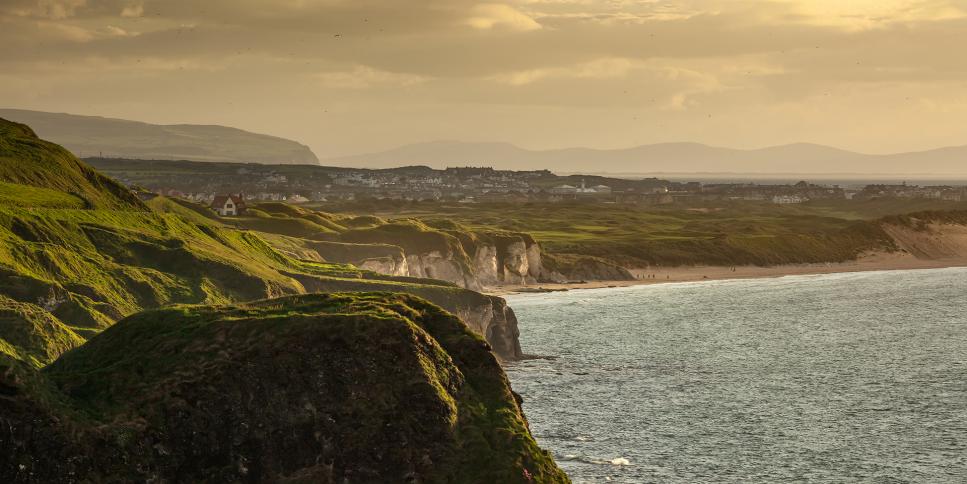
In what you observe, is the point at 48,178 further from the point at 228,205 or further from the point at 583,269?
the point at 583,269

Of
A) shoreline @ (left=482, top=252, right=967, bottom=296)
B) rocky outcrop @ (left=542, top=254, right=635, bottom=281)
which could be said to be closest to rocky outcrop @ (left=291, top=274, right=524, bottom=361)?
shoreline @ (left=482, top=252, right=967, bottom=296)

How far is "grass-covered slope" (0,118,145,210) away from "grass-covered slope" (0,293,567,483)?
51.6 meters

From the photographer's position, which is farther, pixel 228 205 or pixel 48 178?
pixel 228 205

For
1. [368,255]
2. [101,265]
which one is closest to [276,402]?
[101,265]

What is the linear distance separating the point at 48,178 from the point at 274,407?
66517 mm

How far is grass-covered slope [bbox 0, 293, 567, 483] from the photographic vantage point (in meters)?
33.5

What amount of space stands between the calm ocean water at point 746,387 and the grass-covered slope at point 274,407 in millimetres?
13534

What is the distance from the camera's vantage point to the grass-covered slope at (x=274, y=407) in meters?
33.5

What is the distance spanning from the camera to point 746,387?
75312mm

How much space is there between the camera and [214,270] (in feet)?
263

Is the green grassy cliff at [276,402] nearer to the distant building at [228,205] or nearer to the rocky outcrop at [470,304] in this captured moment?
the rocky outcrop at [470,304]

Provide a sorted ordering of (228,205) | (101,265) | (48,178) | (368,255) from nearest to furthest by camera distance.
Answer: (101,265), (48,178), (368,255), (228,205)

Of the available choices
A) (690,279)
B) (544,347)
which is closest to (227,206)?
(690,279)

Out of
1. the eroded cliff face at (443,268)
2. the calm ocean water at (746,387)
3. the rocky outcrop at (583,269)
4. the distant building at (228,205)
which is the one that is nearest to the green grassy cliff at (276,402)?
the calm ocean water at (746,387)
